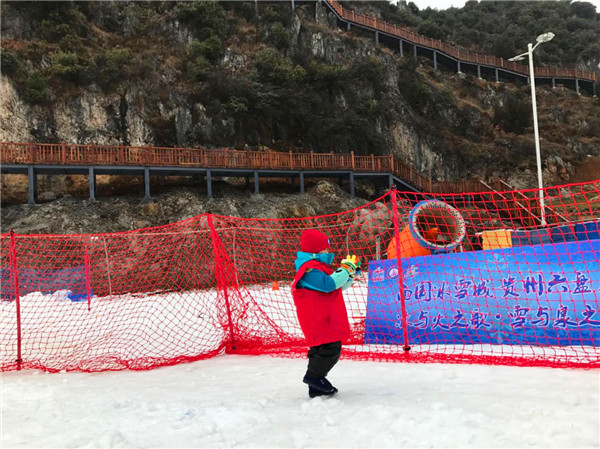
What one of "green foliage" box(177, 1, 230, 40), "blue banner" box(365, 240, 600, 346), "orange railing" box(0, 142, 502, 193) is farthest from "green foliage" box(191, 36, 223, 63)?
"blue banner" box(365, 240, 600, 346)

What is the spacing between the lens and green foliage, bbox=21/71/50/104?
786 inches

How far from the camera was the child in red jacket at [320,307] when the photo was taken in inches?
119

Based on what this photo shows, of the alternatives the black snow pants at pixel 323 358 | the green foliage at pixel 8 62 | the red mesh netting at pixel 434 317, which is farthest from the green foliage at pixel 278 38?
the black snow pants at pixel 323 358

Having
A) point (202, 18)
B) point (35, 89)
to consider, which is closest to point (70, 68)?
point (35, 89)

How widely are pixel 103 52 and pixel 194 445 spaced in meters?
25.4

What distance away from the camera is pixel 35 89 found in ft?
66.1

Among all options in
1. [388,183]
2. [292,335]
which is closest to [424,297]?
[292,335]

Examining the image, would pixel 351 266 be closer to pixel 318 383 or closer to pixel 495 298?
pixel 318 383

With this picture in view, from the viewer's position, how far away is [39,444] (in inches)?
99.2

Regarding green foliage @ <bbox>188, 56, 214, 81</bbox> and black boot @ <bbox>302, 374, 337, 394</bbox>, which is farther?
green foliage @ <bbox>188, 56, 214, 81</bbox>

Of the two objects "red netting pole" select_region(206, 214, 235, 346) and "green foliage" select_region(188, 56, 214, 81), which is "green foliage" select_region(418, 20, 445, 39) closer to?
"green foliage" select_region(188, 56, 214, 81)

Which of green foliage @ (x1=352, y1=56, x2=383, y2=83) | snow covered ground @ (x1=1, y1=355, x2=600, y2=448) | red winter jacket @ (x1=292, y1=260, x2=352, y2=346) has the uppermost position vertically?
green foliage @ (x1=352, y1=56, x2=383, y2=83)

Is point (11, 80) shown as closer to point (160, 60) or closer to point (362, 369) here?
point (160, 60)

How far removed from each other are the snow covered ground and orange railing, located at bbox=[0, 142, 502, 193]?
15.4 metres
